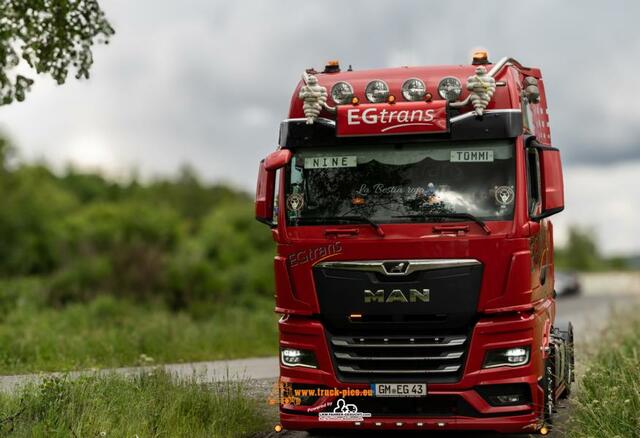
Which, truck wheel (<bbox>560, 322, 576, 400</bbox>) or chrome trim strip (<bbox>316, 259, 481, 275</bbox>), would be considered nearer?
chrome trim strip (<bbox>316, 259, 481, 275</bbox>)

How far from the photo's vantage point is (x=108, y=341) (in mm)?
17125

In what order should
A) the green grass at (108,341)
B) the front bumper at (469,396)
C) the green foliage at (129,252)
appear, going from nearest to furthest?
the front bumper at (469,396) < the green grass at (108,341) < the green foliage at (129,252)

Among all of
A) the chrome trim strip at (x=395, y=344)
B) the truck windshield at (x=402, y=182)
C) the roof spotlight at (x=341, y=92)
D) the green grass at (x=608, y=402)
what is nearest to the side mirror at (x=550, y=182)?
the truck windshield at (x=402, y=182)

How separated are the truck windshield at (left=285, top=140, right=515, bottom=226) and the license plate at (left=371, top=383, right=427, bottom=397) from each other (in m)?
1.49

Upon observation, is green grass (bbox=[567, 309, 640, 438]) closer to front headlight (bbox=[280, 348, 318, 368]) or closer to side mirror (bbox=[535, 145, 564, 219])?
side mirror (bbox=[535, 145, 564, 219])

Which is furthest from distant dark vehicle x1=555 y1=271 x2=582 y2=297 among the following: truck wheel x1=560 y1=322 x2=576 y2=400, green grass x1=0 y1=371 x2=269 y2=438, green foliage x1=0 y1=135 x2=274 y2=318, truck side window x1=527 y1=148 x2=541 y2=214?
truck side window x1=527 y1=148 x2=541 y2=214

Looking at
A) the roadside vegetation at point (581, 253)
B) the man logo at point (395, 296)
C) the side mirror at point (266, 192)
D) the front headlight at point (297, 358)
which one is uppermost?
the side mirror at point (266, 192)

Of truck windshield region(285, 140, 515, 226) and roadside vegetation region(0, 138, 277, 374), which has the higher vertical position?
truck windshield region(285, 140, 515, 226)

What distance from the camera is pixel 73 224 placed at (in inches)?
2334

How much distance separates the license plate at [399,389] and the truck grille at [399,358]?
0.16 ft

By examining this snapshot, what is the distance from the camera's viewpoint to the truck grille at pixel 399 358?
8.84 metres

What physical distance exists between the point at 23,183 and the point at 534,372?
53.0 m

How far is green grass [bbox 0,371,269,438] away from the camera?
830cm

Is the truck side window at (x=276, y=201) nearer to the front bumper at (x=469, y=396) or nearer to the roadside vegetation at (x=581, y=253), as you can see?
the front bumper at (x=469, y=396)
